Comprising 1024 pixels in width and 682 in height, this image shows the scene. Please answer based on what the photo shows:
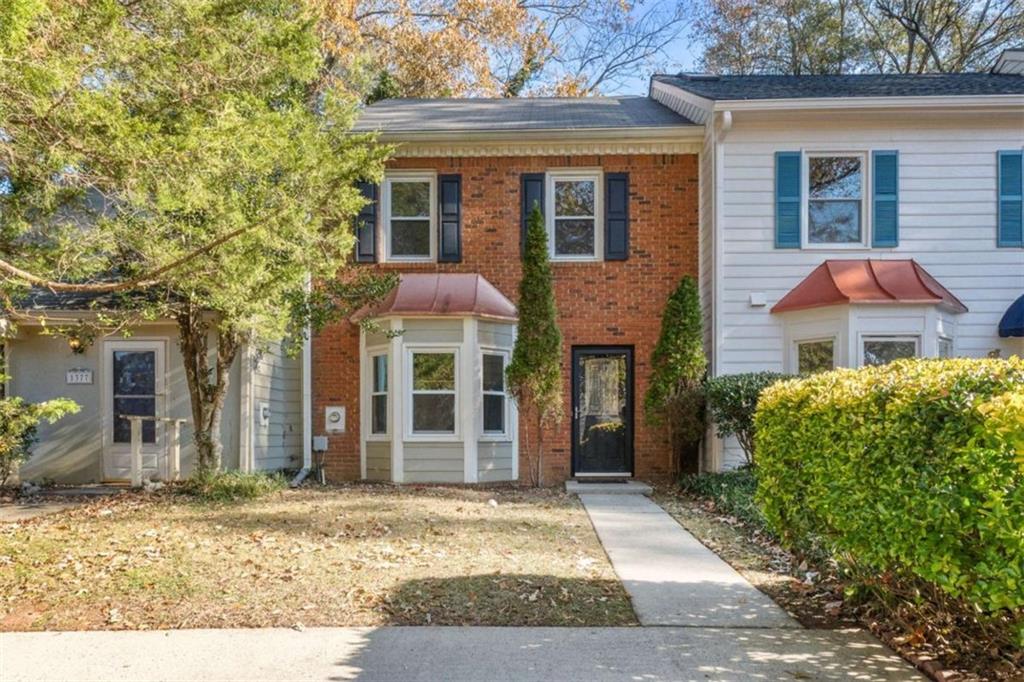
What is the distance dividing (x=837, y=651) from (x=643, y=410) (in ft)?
24.1

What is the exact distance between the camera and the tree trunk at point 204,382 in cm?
936

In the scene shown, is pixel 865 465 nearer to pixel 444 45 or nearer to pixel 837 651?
pixel 837 651

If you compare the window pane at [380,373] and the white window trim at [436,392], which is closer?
the white window trim at [436,392]

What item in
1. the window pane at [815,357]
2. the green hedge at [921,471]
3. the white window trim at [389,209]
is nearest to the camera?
the green hedge at [921,471]

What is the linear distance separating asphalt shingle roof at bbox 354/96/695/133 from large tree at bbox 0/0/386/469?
3.59 meters

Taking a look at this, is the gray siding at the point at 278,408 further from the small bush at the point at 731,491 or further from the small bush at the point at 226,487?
the small bush at the point at 731,491

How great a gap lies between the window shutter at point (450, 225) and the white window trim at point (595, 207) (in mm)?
1368

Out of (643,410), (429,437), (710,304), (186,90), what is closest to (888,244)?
(710,304)

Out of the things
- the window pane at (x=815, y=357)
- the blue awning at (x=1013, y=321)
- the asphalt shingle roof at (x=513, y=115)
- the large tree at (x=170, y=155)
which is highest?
the asphalt shingle roof at (x=513, y=115)

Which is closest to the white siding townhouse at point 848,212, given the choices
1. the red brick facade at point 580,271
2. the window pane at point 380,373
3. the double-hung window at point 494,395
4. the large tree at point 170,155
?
the red brick facade at point 580,271

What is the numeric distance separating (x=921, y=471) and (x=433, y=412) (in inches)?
325

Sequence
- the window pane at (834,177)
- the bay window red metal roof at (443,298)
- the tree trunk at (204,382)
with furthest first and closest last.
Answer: the window pane at (834,177) → the bay window red metal roof at (443,298) → the tree trunk at (204,382)

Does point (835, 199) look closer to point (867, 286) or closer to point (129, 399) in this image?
point (867, 286)

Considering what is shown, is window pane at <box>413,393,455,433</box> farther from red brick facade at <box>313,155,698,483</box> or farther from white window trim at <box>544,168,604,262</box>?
white window trim at <box>544,168,604,262</box>
